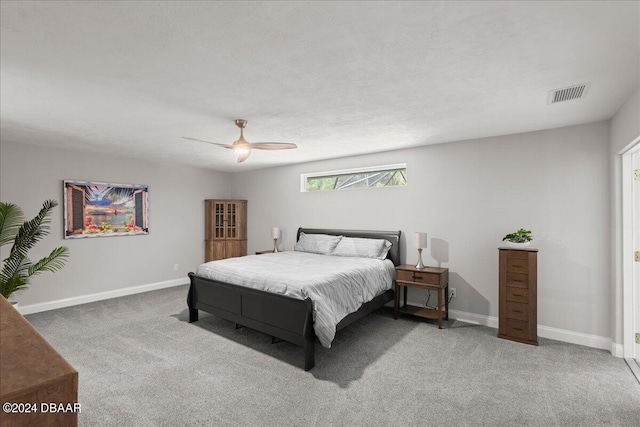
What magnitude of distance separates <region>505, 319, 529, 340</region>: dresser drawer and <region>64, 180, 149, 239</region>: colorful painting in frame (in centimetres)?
584

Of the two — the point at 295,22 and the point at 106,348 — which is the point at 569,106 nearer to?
the point at 295,22

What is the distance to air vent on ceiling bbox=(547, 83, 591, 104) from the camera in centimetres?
245

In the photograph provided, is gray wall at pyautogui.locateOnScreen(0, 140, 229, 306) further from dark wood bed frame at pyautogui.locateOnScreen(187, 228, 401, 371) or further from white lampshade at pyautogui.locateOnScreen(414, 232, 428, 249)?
white lampshade at pyautogui.locateOnScreen(414, 232, 428, 249)

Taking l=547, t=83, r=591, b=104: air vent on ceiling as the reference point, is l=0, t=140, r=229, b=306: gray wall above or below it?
below

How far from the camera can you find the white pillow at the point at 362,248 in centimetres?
460

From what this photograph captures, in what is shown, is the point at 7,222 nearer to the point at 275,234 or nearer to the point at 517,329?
the point at 275,234

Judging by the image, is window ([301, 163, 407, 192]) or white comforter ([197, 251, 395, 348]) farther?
window ([301, 163, 407, 192])

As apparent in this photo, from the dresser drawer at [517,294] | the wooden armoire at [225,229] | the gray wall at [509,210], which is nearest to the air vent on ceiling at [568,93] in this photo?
the gray wall at [509,210]

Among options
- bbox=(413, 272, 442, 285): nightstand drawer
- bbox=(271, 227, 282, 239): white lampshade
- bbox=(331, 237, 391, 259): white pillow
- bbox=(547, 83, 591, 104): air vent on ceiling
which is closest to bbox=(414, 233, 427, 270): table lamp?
bbox=(413, 272, 442, 285): nightstand drawer

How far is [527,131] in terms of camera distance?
3.74m

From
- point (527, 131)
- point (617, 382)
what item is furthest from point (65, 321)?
point (527, 131)

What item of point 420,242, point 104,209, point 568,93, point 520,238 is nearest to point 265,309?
point 420,242

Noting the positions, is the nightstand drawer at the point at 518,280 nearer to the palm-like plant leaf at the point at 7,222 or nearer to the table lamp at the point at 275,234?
the table lamp at the point at 275,234

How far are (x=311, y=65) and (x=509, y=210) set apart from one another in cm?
314
